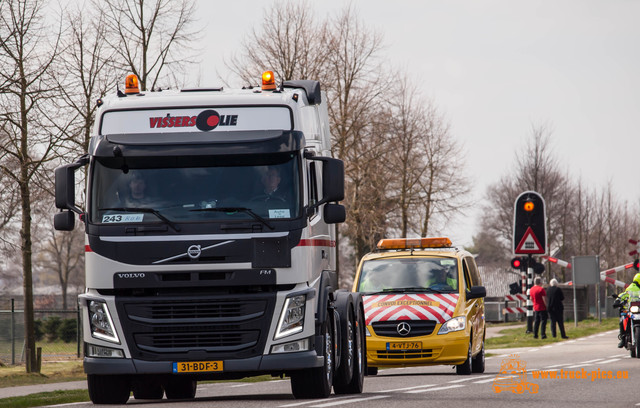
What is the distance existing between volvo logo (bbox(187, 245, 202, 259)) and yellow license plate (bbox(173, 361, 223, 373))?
1107 mm

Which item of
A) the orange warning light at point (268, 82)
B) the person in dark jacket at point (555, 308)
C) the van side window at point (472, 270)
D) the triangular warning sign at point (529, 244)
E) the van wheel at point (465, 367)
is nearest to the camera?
the orange warning light at point (268, 82)

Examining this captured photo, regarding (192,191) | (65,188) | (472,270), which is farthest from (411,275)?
(65,188)

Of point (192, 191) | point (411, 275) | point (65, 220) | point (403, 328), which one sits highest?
point (192, 191)

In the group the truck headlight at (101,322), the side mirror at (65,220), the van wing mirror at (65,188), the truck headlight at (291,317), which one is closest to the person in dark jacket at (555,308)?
the truck headlight at (291,317)

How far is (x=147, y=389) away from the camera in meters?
14.7

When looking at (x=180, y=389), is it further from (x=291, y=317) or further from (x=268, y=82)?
(x=268, y=82)

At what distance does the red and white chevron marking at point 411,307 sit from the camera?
1845 centimetres

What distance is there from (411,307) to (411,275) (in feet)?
2.71

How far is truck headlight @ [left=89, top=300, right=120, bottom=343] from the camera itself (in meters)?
11.9

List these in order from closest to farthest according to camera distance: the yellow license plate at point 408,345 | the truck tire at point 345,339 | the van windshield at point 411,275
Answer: the truck tire at point 345,339
the yellow license plate at point 408,345
the van windshield at point 411,275

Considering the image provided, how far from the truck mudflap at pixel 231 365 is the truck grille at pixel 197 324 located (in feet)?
0.23

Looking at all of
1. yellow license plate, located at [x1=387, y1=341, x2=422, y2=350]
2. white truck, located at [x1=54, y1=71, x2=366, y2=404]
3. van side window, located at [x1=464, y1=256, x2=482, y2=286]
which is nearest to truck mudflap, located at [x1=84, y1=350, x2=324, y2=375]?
white truck, located at [x1=54, y1=71, x2=366, y2=404]

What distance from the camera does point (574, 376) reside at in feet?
57.0

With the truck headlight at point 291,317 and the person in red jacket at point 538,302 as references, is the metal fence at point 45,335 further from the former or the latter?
the truck headlight at point 291,317
